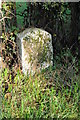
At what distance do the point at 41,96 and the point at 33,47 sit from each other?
0.94 m

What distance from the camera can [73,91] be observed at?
392 centimetres

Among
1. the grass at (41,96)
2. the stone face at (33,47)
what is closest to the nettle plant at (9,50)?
the stone face at (33,47)

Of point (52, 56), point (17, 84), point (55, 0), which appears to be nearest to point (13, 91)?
point (17, 84)

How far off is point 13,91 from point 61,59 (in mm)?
1411

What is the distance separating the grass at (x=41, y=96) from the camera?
3.54 m

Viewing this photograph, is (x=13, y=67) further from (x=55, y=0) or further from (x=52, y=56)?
(x=55, y=0)

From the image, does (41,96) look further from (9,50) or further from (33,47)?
(9,50)

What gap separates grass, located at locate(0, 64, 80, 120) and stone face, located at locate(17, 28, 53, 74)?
0.98 ft

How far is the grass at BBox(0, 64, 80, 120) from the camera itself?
3.54 m

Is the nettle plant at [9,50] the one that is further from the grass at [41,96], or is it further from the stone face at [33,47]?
the grass at [41,96]

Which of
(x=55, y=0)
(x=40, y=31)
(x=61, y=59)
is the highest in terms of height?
(x=55, y=0)

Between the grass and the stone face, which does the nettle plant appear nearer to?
the stone face

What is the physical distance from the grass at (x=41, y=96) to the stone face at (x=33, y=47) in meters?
0.30

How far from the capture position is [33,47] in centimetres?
443
